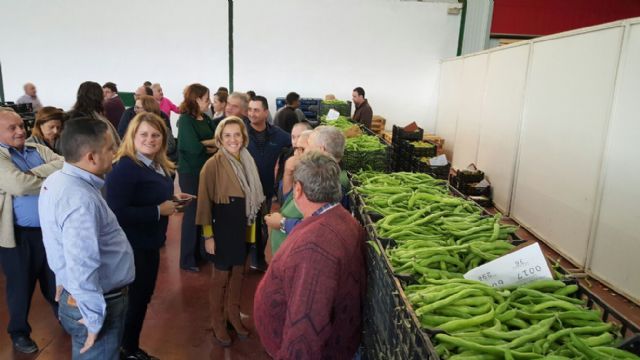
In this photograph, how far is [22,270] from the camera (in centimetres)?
327

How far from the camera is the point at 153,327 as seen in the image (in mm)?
3822

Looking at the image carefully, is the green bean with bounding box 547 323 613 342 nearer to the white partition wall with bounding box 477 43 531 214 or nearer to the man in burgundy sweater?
the man in burgundy sweater

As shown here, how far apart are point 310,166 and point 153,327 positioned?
2786 mm

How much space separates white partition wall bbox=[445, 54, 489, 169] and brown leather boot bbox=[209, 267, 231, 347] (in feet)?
22.9

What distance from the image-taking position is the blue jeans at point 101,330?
2164 mm

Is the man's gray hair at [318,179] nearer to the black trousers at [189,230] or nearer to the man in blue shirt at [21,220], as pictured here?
the man in blue shirt at [21,220]

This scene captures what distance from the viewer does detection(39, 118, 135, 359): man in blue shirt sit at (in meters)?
2.00

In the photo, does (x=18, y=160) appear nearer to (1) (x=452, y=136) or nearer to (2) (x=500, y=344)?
(2) (x=500, y=344)

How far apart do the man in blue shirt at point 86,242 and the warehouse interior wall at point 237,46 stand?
1074 cm

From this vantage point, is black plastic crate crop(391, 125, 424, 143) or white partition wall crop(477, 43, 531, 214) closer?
white partition wall crop(477, 43, 531, 214)

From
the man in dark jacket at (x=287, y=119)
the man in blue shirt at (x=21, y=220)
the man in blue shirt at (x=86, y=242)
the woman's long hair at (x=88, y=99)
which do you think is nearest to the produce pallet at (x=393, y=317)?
the man in blue shirt at (x=86, y=242)

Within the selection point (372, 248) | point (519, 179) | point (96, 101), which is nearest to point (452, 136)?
point (519, 179)

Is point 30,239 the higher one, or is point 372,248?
point 372,248

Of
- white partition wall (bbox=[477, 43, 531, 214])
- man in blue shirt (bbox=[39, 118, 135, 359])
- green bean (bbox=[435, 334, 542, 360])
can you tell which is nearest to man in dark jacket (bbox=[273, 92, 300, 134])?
white partition wall (bbox=[477, 43, 531, 214])
